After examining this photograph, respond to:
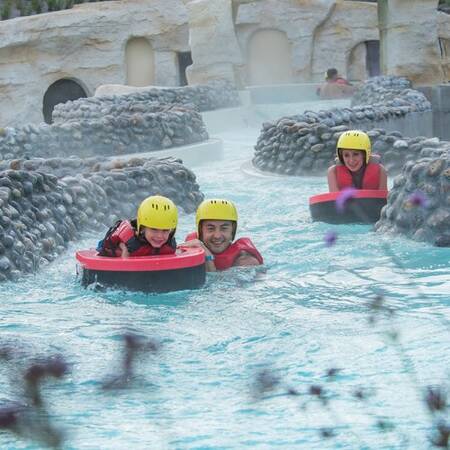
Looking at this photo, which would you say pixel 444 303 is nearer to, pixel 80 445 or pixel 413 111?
pixel 80 445

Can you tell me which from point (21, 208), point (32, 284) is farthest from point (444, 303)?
point (21, 208)

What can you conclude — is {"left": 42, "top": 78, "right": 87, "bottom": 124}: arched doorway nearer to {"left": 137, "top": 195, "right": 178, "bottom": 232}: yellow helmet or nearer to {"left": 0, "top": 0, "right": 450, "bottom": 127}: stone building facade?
{"left": 0, "top": 0, "right": 450, "bottom": 127}: stone building facade

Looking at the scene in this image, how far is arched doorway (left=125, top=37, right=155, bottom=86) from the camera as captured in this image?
33.1 m

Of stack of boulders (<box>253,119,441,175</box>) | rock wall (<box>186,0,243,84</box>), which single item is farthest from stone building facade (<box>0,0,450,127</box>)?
stack of boulders (<box>253,119,441,175</box>)

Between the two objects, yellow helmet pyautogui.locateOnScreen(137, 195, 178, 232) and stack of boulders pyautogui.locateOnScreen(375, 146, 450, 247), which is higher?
yellow helmet pyautogui.locateOnScreen(137, 195, 178, 232)

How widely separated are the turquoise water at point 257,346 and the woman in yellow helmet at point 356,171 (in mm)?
775

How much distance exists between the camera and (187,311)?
21.5 feet

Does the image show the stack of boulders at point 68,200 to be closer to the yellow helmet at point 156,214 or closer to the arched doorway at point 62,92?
the yellow helmet at point 156,214

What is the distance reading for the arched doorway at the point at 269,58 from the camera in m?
30.6

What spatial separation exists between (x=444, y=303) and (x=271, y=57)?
24762 mm

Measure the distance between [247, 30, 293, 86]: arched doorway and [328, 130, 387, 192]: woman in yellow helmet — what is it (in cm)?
2068

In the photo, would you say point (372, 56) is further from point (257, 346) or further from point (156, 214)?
point (257, 346)

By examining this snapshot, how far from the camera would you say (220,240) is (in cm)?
755

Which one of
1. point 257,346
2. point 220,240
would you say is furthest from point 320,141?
point 257,346
